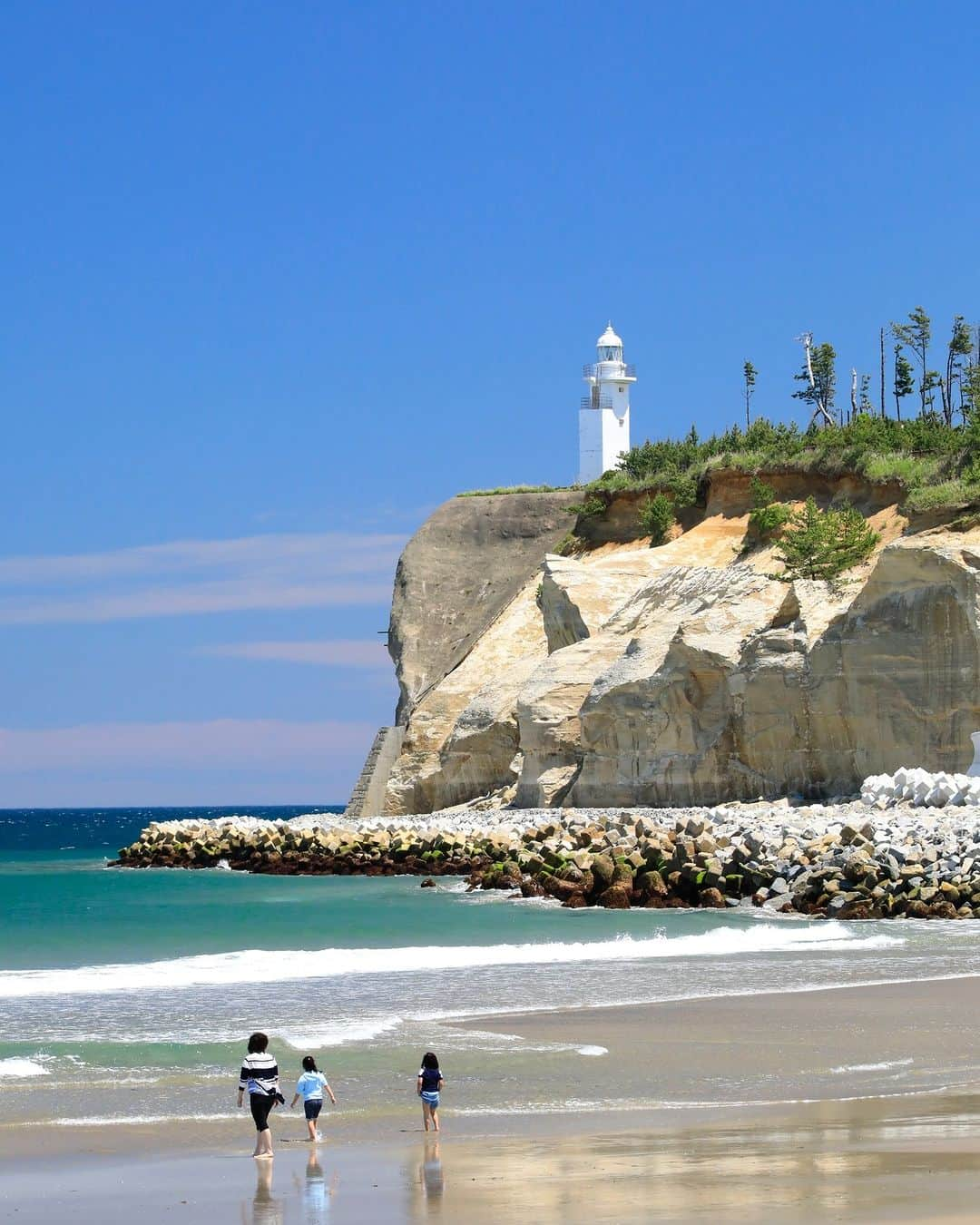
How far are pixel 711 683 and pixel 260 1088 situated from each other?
98.0 feet

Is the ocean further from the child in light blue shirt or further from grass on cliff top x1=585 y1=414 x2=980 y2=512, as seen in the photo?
grass on cliff top x1=585 y1=414 x2=980 y2=512

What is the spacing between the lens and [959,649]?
33.1 m

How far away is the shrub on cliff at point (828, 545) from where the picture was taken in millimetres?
41375

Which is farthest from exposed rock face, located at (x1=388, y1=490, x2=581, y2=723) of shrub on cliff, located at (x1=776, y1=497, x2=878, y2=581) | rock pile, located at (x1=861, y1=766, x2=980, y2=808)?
rock pile, located at (x1=861, y1=766, x2=980, y2=808)

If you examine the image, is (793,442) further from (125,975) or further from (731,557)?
(125,975)

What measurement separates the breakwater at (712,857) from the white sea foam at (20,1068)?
13.7 metres

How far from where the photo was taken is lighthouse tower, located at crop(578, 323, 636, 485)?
72.9 m

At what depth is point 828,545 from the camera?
4184 centimetres

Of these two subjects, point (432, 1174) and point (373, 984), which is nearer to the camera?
point (432, 1174)

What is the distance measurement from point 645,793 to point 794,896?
51.2ft

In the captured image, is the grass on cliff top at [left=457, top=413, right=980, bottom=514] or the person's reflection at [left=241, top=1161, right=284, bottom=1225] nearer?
the person's reflection at [left=241, top=1161, right=284, bottom=1225]

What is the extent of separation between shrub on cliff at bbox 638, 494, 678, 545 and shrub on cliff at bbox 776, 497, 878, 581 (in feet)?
35.8

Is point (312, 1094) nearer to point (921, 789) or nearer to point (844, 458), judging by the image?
point (921, 789)

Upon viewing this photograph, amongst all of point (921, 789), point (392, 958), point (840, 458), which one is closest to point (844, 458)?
point (840, 458)
